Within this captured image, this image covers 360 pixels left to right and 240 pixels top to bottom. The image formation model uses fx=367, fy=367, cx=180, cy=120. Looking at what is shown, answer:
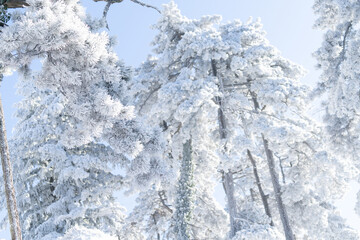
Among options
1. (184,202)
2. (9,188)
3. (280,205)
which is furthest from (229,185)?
(9,188)

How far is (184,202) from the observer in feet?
43.4

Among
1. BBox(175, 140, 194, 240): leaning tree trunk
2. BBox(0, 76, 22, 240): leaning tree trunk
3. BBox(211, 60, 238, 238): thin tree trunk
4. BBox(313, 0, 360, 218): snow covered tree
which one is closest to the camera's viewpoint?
BBox(0, 76, 22, 240): leaning tree trunk

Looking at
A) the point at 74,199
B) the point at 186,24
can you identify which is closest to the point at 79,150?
the point at 74,199

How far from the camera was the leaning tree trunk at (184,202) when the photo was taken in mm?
12859

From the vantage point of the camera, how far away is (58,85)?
24.2 feet

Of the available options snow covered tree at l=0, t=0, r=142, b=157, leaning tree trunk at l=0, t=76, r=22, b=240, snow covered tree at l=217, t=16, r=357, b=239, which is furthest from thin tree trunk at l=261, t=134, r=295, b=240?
leaning tree trunk at l=0, t=76, r=22, b=240

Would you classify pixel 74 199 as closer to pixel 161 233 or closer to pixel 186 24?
pixel 161 233

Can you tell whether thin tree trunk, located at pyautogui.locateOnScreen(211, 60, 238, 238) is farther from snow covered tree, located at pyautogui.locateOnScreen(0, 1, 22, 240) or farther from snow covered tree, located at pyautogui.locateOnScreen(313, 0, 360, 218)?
snow covered tree, located at pyautogui.locateOnScreen(0, 1, 22, 240)

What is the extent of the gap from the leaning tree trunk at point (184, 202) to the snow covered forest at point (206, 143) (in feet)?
0.12

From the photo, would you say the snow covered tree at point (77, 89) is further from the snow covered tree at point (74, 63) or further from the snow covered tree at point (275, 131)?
the snow covered tree at point (275, 131)

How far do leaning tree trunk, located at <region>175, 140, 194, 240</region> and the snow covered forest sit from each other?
0.04m

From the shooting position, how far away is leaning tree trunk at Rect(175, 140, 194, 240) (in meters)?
12.9

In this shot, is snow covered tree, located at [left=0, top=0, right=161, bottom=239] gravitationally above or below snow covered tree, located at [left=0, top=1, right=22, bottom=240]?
above

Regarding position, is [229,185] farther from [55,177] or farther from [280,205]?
[55,177]
